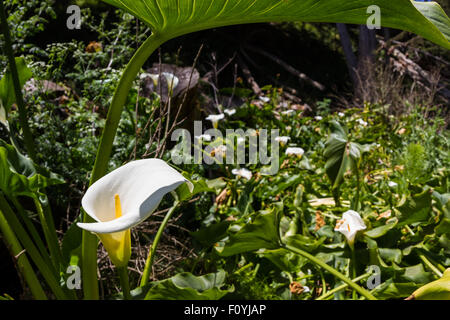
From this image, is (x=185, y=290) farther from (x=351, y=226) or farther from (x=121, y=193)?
(x=351, y=226)

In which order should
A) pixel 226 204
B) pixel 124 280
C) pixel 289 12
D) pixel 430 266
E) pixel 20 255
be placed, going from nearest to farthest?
1. pixel 289 12
2. pixel 124 280
3. pixel 20 255
4. pixel 430 266
5. pixel 226 204

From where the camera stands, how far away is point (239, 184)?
1544 millimetres

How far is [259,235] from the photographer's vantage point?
83cm

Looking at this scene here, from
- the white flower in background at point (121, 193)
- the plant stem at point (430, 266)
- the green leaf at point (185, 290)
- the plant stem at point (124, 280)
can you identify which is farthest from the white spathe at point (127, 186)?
the plant stem at point (430, 266)

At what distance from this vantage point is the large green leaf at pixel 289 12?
0.43 m

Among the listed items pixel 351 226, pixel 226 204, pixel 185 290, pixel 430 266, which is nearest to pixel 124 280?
pixel 185 290

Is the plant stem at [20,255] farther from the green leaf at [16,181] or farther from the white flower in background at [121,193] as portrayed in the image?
the white flower in background at [121,193]

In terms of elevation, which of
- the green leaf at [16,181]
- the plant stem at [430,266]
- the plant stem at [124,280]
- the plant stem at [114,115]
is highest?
the plant stem at [114,115]

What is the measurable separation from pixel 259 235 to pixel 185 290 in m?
0.20

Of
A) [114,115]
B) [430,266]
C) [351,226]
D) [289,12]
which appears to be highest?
[289,12]

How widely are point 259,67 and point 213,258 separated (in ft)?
11.9

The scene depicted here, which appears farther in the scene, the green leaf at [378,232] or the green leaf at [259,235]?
the green leaf at [378,232]

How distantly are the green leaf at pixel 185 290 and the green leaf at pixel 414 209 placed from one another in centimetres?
52

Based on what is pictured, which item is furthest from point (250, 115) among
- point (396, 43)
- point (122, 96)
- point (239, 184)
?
point (396, 43)
